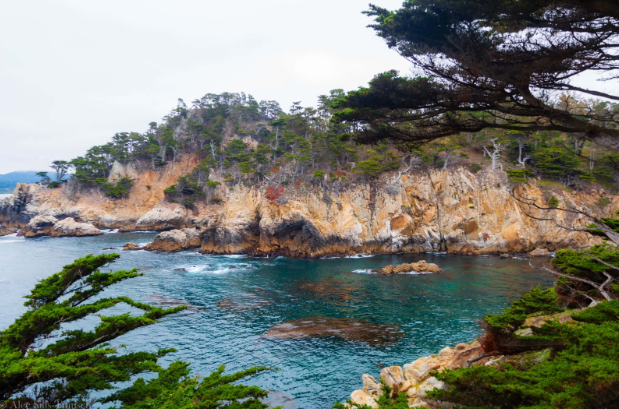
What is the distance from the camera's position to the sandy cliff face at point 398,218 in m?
35.0

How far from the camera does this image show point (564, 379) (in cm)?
395

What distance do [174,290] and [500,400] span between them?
74.0 ft

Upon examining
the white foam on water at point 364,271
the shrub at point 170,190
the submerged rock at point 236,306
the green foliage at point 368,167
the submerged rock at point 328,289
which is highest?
the green foliage at point 368,167

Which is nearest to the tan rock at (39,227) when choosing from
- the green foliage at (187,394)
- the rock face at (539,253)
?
the green foliage at (187,394)

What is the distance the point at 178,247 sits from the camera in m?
39.4

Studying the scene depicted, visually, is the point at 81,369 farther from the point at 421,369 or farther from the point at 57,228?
the point at 57,228

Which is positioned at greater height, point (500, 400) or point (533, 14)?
point (533, 14)

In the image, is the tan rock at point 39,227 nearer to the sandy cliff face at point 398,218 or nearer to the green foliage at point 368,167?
the sandy cliff face at point 398,218

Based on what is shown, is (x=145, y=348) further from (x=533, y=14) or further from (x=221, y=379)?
(x=533, y=14)

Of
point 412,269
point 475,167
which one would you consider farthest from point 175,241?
point 475,167

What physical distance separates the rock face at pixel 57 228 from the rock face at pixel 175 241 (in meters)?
17.0

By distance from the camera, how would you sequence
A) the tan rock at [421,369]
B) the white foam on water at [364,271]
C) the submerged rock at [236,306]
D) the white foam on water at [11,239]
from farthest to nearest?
the white foam on water at [11,239] → the white foam on water at [364,271] → the submerged rock at [236,306] → the tan rock at [421,369]

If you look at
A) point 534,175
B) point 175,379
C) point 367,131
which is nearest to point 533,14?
point 367,131

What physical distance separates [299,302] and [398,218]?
21.0m
